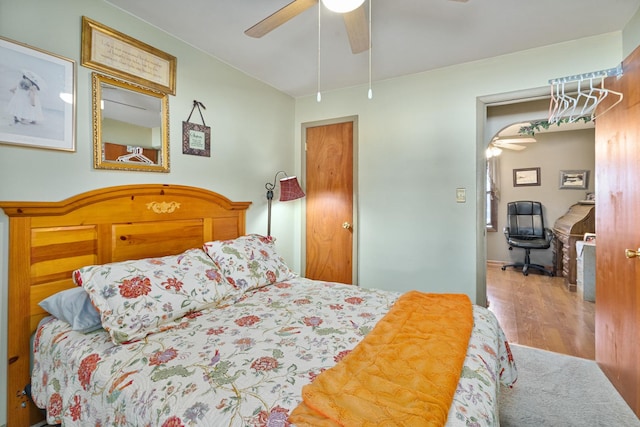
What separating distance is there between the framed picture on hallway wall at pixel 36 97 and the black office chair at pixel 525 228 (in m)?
5.87

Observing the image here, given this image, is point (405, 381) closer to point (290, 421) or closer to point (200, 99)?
point (290, 421)

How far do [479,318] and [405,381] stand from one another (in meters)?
0.83

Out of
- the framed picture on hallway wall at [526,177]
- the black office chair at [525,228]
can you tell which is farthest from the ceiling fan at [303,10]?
the framed picture on hallway wall at [526,177]

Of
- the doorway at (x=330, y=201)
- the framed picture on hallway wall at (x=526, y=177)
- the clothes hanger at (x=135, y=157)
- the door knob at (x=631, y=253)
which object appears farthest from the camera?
the framed picture on hallway wall at (x=526, y=177)

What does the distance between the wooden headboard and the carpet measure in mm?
2404

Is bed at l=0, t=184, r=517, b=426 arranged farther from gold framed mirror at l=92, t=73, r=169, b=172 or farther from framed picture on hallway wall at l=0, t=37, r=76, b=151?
framed picture on hallway wall at l=0, t=37, r=76, b=151

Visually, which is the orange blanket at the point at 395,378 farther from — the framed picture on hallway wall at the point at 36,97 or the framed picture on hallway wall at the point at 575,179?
the framed picture on hallway wall at the point at 575,179

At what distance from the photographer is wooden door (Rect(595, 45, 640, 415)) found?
5.39ft

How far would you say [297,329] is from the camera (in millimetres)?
1446

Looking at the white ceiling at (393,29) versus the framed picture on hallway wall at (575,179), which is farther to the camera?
the framed picture on hallway wall at (575,179)

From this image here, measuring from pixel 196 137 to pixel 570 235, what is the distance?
16.6ft

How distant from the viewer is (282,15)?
5.04 ft

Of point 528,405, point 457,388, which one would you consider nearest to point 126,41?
point 457,388

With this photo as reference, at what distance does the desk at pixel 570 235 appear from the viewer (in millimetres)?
4199
